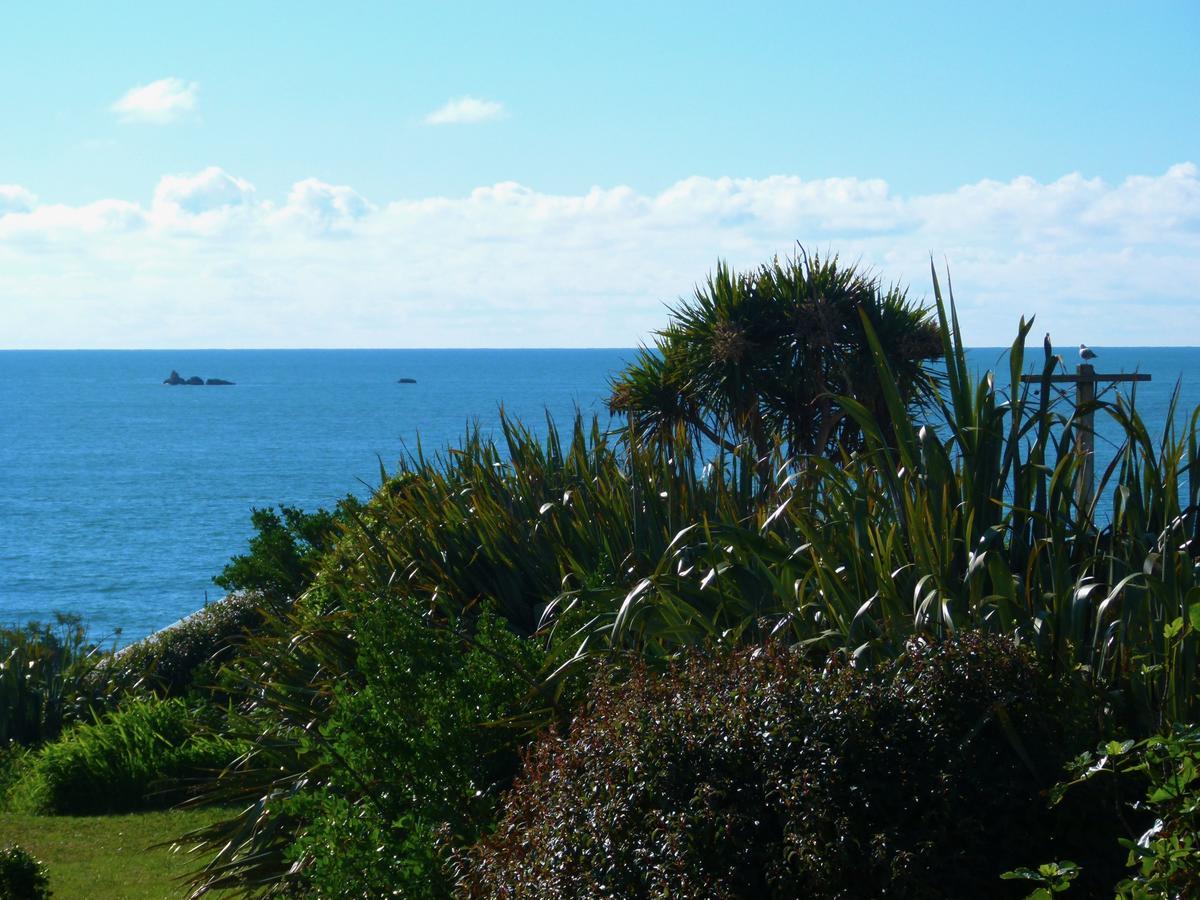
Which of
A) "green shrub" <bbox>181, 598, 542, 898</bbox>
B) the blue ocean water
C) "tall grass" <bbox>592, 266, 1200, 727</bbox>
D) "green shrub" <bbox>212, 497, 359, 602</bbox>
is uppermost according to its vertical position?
"tall grass" <bbox>592, 266, 1200, 727</bbox>

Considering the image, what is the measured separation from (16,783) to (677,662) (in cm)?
866

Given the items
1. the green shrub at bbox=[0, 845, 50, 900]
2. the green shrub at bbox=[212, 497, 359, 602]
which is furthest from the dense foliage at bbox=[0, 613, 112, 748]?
the green shrub at bbox=[0, 845, 50, 900]

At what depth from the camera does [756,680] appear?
3.54m

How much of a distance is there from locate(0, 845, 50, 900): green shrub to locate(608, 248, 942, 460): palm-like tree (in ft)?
33.4

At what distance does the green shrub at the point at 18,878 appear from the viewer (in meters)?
5.87

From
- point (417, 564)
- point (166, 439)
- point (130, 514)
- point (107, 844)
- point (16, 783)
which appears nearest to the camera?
point (417, 564)

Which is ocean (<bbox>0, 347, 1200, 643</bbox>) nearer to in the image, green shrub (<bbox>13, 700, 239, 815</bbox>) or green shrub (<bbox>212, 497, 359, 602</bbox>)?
green shrub (<bbox>212, 497, 359, 602</bbox>)

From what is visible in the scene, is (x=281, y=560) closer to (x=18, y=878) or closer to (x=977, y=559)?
(x=18, y=878)

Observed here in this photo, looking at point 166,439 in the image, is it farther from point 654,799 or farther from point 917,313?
point 654,799

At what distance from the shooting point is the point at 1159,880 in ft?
8.86

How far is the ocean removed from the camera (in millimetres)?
45875

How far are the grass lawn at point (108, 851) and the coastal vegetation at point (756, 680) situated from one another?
129cm

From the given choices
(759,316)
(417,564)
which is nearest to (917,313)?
(759,316)

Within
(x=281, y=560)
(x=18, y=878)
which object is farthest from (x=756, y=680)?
(x=281, y=560)
